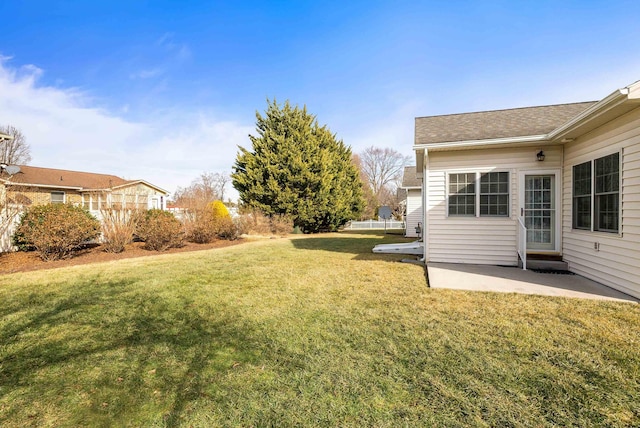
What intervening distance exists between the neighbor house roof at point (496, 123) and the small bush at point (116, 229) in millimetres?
9850

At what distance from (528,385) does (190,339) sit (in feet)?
10.9

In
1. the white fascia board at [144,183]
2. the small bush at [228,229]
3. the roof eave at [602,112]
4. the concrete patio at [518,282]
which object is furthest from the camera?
the white fascia board at [144,183]

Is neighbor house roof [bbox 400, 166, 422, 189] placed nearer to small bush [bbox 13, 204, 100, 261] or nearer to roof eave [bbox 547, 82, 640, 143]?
roof eave [bbox 547, 82, 640, 143]

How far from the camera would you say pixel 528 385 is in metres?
2.28

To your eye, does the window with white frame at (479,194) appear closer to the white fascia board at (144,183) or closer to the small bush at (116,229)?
the small bush at (116,229)

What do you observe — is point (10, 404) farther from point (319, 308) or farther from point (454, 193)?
point (454, 193)

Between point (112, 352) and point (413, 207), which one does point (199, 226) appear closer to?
point (112, 352)

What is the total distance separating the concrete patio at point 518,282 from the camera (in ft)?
15.2

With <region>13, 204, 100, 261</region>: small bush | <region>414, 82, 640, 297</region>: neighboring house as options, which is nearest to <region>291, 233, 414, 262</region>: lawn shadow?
<region>414, 82, 640, 297</region>: neighboring house

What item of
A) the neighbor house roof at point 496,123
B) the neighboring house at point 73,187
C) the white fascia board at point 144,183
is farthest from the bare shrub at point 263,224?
the neighbor house roof at point 496,123

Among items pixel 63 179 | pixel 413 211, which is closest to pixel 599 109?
pixel 413 211

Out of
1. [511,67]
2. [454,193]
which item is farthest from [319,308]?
[511,67]

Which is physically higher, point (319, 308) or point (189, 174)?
point (189, 174)

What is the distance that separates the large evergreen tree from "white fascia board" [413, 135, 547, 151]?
11634mm
